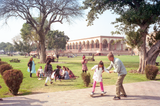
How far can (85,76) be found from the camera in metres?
6.71

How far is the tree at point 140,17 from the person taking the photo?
11.0 meters

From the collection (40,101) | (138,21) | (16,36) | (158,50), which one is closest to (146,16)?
(138,21)

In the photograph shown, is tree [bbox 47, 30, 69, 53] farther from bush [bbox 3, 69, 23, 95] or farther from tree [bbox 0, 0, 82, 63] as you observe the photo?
bush [bbox 3, 69, 23, 95]

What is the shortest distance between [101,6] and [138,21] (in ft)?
10.9

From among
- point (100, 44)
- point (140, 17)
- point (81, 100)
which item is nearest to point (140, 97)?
point (81, 100)

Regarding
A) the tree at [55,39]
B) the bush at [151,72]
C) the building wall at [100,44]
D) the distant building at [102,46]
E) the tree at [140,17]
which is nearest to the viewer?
the bush at [151,72]

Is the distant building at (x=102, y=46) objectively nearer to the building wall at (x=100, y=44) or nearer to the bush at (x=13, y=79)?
the building wall at (x=100, y=44)

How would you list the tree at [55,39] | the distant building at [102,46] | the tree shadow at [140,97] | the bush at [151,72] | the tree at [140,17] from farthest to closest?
the tree at [55,39] < the distant building at [102,46] < the tree at [140,17] < the bush at [151,72] < the tree shadow at [140,97]

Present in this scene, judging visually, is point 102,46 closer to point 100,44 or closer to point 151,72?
point 100,44

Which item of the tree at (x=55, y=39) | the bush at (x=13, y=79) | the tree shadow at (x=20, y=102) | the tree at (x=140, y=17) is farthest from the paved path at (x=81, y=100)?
the tree at (x=55, y=39)

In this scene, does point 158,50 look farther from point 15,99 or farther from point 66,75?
point 15,99

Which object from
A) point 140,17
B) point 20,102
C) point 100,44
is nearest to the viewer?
point 20,102

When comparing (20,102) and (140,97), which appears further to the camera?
(140,97)

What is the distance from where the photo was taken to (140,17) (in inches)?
424
